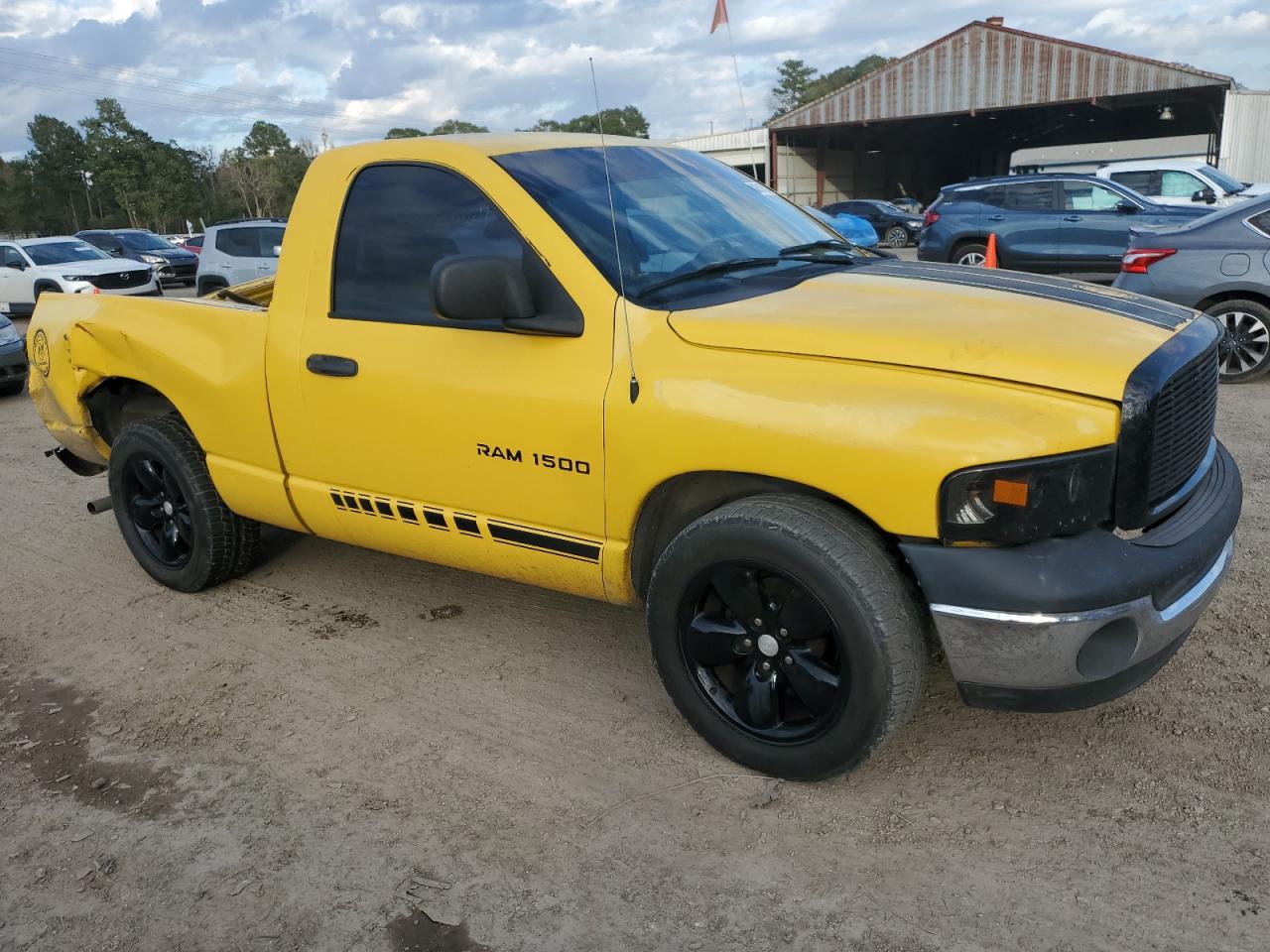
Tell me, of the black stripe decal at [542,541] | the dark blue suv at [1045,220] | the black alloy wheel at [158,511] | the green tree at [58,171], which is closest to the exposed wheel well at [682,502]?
the black stripe decal at [542,541]

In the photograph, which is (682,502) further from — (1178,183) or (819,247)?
(1178,183)

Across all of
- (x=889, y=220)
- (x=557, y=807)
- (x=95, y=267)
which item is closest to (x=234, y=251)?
(x=95, y=267)

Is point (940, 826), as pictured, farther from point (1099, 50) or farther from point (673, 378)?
point (1099, 50)

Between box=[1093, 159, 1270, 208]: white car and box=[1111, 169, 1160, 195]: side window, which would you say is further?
box=[1111, 169, 1160, 195]: side window

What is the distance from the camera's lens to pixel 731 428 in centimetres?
279

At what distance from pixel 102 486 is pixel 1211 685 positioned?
6524mm

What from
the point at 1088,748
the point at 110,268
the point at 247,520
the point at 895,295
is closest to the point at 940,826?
the point at 1088,748

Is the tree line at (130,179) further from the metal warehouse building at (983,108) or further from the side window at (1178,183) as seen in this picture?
the side window at (1178,183)

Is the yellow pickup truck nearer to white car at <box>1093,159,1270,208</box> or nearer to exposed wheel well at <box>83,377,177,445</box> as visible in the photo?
exposed wheel well at <box>83,377,177,445</box>

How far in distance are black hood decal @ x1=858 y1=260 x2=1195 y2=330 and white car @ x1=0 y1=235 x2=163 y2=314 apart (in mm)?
16986

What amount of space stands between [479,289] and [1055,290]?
1.82 meters

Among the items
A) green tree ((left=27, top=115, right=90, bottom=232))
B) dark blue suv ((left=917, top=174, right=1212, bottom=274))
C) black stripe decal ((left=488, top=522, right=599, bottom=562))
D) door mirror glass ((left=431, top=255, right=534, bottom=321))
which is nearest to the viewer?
door mirror glass ((left=431, top=255, right=534, bottom=321))

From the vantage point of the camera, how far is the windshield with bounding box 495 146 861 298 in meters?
3.21

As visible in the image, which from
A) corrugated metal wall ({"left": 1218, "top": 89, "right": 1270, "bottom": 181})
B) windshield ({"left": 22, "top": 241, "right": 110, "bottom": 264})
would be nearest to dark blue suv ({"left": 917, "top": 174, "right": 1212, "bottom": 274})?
windshield ({"left": 22, "top": 241, "right": 110, "bottom": 264})
